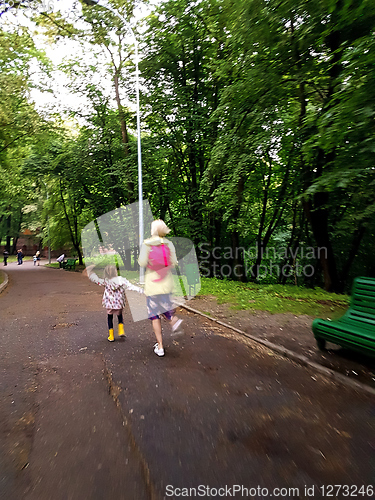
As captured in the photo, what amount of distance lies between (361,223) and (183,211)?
10.1 meters

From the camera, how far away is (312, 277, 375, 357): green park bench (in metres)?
4.04

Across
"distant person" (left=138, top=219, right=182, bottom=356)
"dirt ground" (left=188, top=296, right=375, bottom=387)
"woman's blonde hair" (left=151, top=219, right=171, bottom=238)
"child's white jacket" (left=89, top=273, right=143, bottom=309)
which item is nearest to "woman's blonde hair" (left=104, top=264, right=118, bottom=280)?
"child's white jacket" (left=89, top=273, right=143, bottom=309)

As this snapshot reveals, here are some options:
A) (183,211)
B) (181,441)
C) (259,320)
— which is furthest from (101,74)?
(181,441)

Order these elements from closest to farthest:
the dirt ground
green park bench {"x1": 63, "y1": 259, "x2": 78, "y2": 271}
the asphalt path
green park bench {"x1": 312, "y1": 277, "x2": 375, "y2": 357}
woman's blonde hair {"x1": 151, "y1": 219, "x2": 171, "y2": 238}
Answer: the asphalt path < green park bench {"x1": 312, "y1": 277, "x2": 375, "y2": 357} < the dirt ground < woman's blonde hair {"x1": 151, "y1": 219, "x2": 171, "y2": 238} < green park bench {"x1": 63, "y1": 259, "x2": 78, "y2": 271}

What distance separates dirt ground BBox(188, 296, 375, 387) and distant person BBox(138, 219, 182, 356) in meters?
2.03

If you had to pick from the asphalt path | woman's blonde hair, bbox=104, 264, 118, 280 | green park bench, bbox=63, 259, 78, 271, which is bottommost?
green park bench, bbox=63, 259, 78, 271

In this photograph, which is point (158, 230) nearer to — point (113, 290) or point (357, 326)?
point (113, 290)

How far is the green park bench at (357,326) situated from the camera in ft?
13.3

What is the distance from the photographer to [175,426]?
3008mm

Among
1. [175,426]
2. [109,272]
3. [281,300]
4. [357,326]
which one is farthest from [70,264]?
[175,426]

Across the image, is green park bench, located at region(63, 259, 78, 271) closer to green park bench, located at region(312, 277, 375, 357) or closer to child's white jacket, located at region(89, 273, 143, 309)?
child's white jacket, located at region(89, 273, 143, 309)

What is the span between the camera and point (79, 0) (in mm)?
13438

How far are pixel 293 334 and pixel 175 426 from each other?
357 cm

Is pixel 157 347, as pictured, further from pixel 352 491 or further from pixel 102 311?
pixel 102 311
